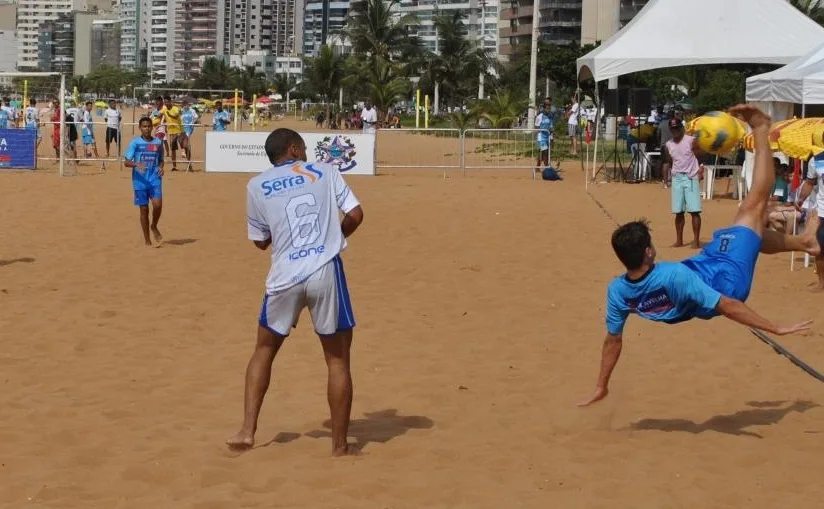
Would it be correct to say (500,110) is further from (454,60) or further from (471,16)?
(471,16)

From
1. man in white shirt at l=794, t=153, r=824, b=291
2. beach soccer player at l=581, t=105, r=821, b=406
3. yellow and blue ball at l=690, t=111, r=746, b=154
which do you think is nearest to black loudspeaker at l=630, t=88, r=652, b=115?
man in white shirt at l=794, t=153, r=824, b=291

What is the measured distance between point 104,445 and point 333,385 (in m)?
1.24

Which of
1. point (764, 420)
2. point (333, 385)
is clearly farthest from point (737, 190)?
point (333, 385)

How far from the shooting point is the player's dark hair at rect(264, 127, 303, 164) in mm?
5828

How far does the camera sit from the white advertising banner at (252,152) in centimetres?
2530

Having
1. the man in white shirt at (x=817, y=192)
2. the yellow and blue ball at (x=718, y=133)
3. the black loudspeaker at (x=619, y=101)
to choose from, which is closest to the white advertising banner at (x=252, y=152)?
the black loudspeaker at (x=619, y=101)

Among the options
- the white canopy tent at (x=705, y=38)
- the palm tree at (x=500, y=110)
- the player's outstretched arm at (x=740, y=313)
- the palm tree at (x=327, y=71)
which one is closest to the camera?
the player's outstretched arm at (x=740, y=313)

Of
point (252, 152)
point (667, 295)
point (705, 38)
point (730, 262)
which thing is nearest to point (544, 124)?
point (705, 38)

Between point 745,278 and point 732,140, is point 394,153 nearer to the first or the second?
point 732,140

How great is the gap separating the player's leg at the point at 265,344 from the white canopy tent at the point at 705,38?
1726 cm

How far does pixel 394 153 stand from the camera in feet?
111

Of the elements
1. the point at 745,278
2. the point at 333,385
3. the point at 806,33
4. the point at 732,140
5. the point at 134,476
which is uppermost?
the point at 806,33

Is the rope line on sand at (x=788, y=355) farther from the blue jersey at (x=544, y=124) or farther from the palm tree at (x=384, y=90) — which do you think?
the palm tree at (x=384, y=90)

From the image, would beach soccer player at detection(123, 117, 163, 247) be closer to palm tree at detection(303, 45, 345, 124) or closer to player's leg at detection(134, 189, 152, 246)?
player's leg at detection(134, 189, 152, 246)
